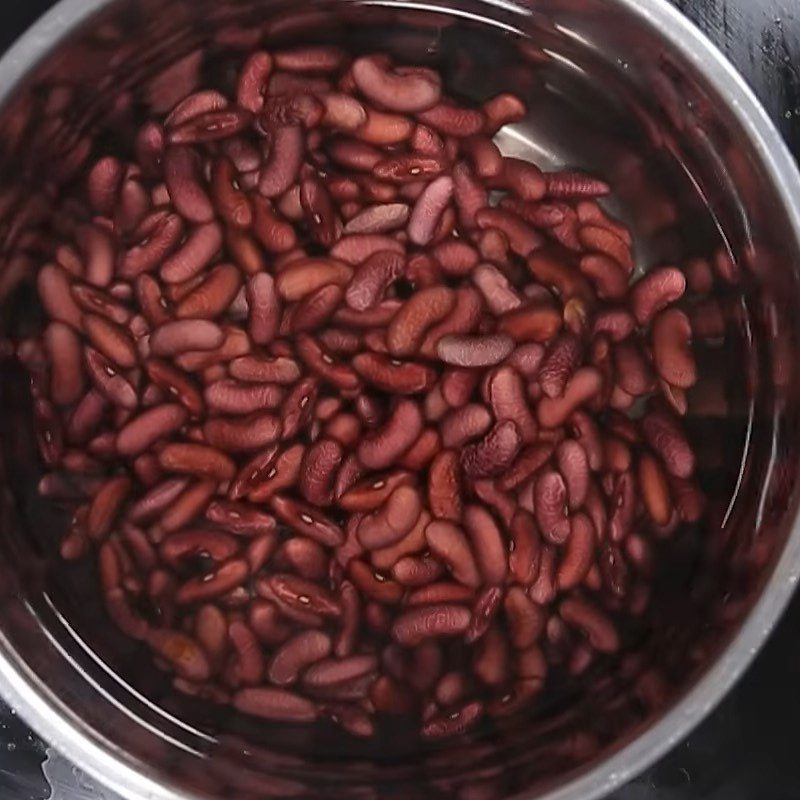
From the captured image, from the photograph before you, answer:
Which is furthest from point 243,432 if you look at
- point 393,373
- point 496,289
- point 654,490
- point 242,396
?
point 654,490

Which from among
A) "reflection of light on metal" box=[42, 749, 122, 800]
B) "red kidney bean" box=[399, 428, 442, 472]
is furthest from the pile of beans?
"reflection of light on metal" box=[42, 749, 122, 800]

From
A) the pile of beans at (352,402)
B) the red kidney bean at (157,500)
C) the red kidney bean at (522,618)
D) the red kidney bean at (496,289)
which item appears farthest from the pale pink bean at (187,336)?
the red kidney bean at (522,618)

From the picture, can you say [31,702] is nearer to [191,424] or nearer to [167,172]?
[191,424]

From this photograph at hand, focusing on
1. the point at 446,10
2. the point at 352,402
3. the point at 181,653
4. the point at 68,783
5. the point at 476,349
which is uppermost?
the point at 446,10

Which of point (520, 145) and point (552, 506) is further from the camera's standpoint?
point (520, 145)

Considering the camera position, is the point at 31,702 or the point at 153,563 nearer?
the point at 31,702

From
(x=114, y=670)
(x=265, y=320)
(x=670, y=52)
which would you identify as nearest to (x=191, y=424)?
(x=265, y=320)

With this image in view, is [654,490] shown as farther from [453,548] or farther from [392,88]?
[392,88]
